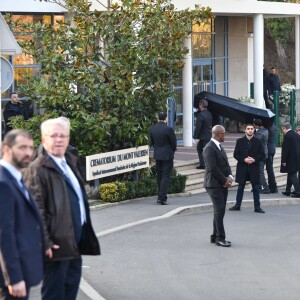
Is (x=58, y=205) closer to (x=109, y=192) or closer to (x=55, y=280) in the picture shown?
(x=55, y=280)

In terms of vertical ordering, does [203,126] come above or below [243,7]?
below

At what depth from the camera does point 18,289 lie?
6965 mm

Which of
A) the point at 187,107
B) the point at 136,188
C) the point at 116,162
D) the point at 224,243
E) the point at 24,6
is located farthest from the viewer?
the point at 187,107

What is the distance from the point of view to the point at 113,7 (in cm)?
2000

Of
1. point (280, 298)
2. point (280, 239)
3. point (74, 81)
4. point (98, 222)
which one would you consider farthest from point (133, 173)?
point (280, 298)

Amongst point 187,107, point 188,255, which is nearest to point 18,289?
point 188,255

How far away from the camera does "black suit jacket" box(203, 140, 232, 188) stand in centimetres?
1422

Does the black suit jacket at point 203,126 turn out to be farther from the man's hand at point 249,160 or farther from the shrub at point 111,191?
the man's hand at point 249,160

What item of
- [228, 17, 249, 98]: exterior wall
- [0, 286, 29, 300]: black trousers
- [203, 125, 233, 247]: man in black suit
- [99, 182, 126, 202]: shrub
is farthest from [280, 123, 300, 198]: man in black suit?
[0, 286, 29, 300]: black trousers

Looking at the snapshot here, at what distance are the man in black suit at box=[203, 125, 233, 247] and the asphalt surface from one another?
1.08 ft

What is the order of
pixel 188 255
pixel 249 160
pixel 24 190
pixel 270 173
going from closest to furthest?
pixel 24 190
pixel 188 255
pixel 249 160
pixel 270 173

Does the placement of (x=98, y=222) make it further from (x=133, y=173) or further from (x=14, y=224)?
(x=14, y=224)

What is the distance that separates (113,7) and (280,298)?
1038 cm

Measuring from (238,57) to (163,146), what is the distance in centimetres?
1647
